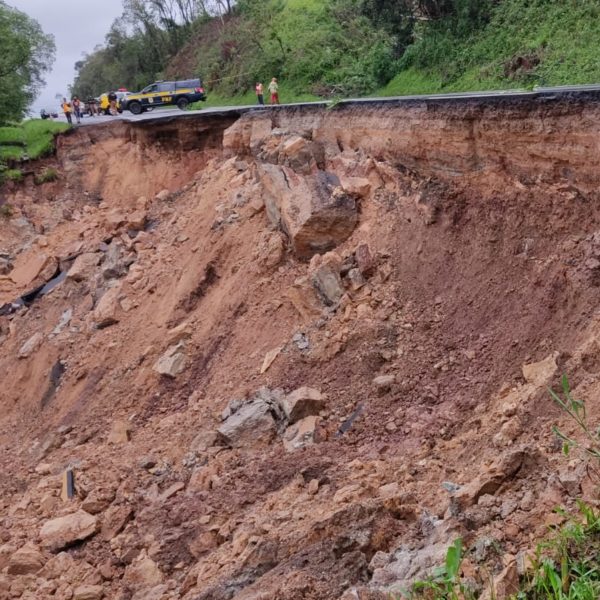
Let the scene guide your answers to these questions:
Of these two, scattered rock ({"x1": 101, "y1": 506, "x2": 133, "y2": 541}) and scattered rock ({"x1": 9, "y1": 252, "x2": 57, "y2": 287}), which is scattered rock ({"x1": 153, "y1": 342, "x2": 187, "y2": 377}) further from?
scattered rock ({"x1": 9, "y1": 252, "x2": 57, "y2": 287})


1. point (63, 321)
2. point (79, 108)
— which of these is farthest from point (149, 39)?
point (63, 321)

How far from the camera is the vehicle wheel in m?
27.2

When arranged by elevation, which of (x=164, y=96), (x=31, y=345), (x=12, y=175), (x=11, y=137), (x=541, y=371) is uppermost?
(x=11, y=137)

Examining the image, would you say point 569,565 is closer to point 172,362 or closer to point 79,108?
point 172,362

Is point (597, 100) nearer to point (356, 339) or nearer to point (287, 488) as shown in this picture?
point (356, 339)

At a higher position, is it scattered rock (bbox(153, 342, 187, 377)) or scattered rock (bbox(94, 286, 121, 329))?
scattered rock (bbox(94, 286, 121, 329))

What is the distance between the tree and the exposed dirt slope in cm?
1307

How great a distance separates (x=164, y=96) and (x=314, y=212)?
19.2 metres

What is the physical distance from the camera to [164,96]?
91.1ft

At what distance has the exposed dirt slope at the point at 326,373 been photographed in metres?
5.49

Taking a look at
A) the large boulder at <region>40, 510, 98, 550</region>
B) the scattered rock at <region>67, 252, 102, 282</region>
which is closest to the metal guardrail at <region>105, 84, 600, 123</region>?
the scattered rock at <region>67, 252, 102, 282</region>

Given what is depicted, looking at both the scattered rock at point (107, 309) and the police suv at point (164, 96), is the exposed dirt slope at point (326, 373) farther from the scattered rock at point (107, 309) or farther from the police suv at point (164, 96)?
the police suv at point (164, 96)

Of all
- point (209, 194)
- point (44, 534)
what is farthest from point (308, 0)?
point (44, 534)

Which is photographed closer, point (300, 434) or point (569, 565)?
point (569, 565)
